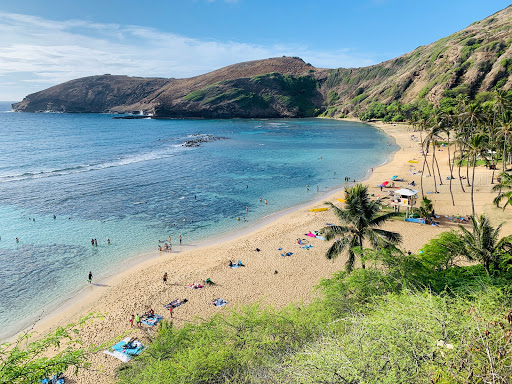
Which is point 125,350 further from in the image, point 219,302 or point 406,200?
point 406,200

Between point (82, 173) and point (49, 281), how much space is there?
45503mm

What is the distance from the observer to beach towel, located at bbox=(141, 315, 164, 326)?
2350 cm

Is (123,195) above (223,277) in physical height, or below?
above

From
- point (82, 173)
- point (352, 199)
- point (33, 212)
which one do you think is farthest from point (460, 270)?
point (82, 173)

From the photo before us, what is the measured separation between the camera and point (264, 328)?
1558 centimetres

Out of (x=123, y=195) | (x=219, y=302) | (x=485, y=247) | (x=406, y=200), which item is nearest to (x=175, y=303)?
(x=219, y=302)

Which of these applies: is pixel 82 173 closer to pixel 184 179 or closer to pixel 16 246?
pixel 184 179

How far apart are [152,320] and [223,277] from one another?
7.89 meters

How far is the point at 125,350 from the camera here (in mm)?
20547

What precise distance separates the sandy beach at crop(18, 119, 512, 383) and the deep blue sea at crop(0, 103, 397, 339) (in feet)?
9.50

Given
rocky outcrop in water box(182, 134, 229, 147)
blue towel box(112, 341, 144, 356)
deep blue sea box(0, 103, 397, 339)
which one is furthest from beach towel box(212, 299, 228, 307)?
rocky outcrop in water box(182, 134, 229, 147)

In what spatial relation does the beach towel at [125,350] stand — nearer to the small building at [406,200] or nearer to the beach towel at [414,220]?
the beach towel at [414,220]

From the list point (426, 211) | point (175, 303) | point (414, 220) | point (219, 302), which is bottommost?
point (175, 303)

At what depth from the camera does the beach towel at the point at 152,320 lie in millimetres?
23495
